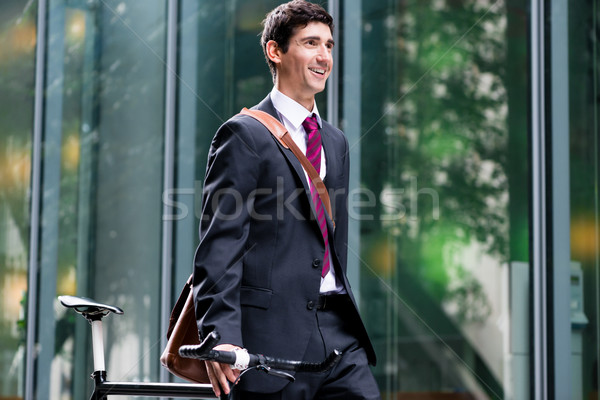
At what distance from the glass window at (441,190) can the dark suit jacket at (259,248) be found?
4.34 m

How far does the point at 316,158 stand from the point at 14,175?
20.5 feet

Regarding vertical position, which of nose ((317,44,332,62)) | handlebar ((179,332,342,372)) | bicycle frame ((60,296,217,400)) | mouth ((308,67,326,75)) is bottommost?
bicycle frame ((60,296,217,400))

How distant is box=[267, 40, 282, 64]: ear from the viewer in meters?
2.48

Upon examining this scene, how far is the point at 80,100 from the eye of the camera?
7.90 m

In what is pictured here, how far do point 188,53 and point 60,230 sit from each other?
6.70 feet

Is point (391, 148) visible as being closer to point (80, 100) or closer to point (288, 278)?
point (80, 100)

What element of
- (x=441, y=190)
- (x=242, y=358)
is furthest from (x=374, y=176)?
(x=242, y=358)

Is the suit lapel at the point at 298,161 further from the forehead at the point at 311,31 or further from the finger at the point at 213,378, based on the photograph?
the finger at the point at 213,378

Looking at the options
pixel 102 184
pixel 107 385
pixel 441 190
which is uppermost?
pixel 102 184

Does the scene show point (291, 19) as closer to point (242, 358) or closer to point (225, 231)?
point (225, 231)

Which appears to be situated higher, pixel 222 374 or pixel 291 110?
pixel 291 110

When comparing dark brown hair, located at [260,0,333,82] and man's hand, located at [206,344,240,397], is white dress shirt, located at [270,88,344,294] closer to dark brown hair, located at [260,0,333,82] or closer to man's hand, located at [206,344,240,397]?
dark brown hair, located at [260,0,333,82]

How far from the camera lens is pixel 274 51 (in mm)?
2486

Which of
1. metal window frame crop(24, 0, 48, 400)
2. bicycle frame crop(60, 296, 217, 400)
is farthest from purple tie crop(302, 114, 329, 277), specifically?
metal window frame crop(24, 0, 48, 400)
